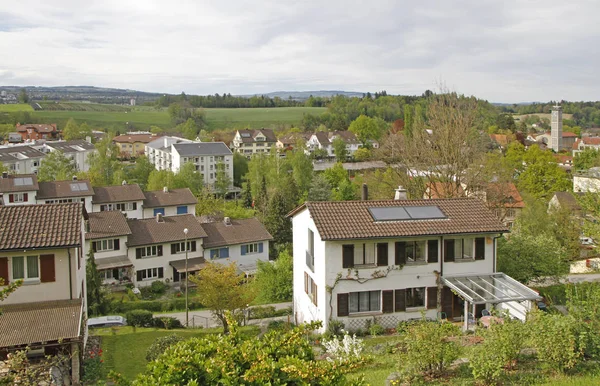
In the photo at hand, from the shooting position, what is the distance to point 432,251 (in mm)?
22234

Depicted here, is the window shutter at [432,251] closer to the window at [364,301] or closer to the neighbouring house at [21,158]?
the window at [364,301]

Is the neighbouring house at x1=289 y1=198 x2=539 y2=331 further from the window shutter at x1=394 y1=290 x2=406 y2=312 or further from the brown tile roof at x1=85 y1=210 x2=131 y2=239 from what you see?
the brown tile roof at x1=85 y1=210 x2=131 y2=239

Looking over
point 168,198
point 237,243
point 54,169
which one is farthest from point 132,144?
point 237,243

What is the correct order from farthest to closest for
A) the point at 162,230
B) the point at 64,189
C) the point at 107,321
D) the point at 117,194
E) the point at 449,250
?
1. the point at 117,194
2. the point at 64,189
3. the point at 162,230
4. the point at 107,321
5. the point at 449,250

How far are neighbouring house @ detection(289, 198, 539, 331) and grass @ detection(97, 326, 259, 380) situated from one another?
4832mm

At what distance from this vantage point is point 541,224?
44.2 meters

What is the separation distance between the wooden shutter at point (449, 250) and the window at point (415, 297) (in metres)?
1.61

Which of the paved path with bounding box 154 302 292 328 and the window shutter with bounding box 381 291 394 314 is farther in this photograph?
the paved path with bounding box 154 302 292 328

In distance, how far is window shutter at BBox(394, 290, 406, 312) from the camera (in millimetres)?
21891

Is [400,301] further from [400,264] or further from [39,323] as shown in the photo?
[39,323]

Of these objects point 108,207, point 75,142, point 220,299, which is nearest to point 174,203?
point 108,207

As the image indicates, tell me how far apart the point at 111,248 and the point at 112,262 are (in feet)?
4.60

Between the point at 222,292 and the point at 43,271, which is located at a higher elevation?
the point at 43,271

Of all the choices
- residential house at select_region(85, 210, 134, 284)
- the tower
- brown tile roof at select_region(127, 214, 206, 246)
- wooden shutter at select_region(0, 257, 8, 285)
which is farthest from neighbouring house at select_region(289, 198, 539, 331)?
the tower
